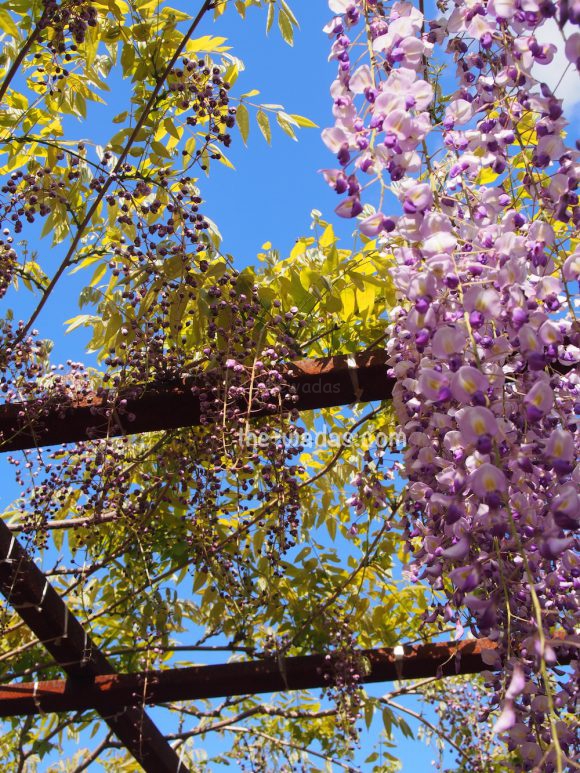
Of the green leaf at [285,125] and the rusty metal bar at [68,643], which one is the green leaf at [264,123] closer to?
the green leaf at [285,125]

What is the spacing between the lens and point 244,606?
6.82 feet

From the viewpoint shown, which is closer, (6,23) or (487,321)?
(487,321)

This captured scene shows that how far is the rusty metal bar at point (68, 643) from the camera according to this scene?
2.15 metres

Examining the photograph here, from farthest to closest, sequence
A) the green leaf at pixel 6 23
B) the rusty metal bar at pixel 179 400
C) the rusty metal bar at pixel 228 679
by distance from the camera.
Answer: the rusty metal bar at pixel 228 679 → the rusty metal bar at pixel 179 400 → the green leaf at pixel 6 23

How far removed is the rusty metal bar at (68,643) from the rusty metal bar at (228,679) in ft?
0.10

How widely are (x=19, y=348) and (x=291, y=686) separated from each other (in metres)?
1.24

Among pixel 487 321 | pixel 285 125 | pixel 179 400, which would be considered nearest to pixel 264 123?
pixel 285 125

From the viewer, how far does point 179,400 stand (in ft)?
6.49

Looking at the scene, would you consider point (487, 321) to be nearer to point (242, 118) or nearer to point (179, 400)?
point (179, 400)

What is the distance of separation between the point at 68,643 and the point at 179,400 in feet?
2.88

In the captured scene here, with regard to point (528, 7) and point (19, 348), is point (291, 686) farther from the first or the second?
point (528, 7)

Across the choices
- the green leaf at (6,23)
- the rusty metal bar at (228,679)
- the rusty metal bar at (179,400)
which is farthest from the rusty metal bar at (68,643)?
the green leaf at (6,23)

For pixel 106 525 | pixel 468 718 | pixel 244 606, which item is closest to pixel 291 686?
pixel 244 606

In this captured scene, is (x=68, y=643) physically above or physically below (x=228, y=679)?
above
